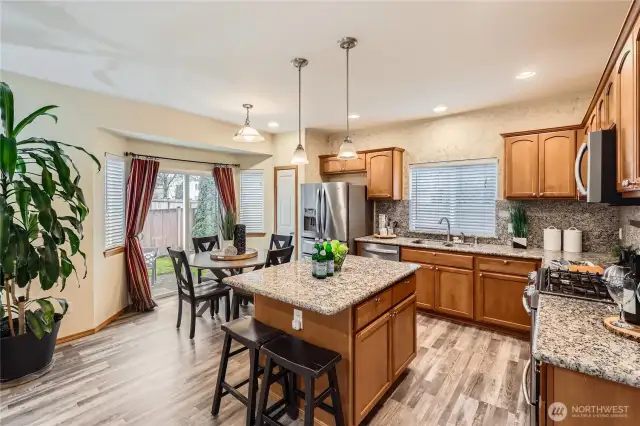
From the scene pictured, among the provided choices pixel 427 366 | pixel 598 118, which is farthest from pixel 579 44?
pixel 427 366

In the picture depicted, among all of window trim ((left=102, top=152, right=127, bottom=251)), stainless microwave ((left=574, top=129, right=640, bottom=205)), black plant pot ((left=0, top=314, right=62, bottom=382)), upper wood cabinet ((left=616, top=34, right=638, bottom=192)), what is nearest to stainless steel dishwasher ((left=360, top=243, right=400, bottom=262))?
stainless microwave ((left=574, top=129, right=640, bottom=205))

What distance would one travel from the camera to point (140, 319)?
3918 mm

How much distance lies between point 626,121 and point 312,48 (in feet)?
6.72

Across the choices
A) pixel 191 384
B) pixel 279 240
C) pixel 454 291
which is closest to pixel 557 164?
pixel 454 291

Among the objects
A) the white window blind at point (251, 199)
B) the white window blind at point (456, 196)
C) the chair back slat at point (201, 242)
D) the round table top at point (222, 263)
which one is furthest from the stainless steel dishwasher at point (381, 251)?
the chair back slat at point (201, 242)

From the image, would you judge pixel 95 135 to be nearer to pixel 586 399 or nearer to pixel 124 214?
pixel 124 214

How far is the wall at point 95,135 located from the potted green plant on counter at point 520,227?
14.3 ft

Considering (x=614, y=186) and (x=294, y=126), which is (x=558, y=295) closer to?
(x=614, y=186)

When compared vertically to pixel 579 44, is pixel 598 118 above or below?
below

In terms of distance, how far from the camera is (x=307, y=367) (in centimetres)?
166

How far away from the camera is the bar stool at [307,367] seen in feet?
5.43

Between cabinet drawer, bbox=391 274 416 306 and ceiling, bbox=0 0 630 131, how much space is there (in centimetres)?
191

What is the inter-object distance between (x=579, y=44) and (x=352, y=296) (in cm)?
266

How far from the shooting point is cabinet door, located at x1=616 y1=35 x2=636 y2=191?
1.43 m
